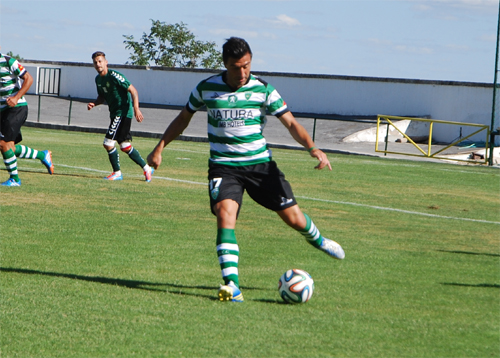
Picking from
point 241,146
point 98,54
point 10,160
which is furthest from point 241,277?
point 98,54

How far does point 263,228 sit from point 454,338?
4979mm

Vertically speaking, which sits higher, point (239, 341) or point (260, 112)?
point (260, 112)

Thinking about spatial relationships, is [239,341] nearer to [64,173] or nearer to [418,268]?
[418,268]

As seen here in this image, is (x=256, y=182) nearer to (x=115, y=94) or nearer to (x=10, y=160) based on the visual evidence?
(x=10, y=160)

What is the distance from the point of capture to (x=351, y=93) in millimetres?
46844

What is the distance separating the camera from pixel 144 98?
56.0 metres

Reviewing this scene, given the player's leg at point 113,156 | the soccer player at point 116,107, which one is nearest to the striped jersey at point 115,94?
the soccer player at point 116,107

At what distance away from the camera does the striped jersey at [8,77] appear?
12203 millimetres

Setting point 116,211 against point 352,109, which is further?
point 352,109

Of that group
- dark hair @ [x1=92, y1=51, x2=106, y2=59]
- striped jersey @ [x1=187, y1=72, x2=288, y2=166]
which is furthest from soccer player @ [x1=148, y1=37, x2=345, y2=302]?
dark hair @ [x1=92, y1=51, x2=106, y2=59]

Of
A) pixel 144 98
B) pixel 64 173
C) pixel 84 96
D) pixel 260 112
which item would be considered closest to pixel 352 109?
pixel 144 98

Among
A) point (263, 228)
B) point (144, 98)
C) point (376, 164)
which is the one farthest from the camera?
point (144, 98)

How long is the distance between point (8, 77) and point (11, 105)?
0.55 meters

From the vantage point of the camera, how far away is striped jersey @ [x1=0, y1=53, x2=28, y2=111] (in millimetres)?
12203
